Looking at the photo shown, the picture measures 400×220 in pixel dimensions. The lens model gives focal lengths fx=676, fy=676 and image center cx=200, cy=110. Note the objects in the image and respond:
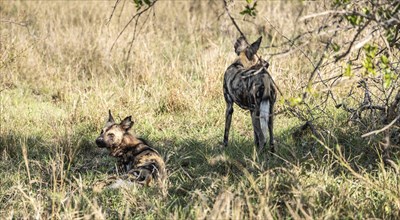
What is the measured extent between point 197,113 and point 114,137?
1590 millimetres

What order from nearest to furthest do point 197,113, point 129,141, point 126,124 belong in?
1. point 129,141
2. point 126,124
3. point 197,113

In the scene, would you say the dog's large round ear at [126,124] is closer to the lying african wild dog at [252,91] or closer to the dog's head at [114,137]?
the dog's head at [114,137]

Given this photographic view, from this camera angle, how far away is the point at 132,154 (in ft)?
18.6

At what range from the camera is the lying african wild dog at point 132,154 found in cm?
514

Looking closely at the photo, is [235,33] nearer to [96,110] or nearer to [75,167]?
[96,110]

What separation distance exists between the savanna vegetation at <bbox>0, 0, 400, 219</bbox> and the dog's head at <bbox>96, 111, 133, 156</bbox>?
0.24 m

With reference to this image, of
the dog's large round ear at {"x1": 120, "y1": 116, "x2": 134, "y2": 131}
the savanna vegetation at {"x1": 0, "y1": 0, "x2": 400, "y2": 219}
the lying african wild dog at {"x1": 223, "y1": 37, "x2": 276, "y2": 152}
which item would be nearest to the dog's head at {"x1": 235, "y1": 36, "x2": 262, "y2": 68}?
the lying african wild dog at {"x1": 223, "y1": 37, "x2": 276, "y2": 152}

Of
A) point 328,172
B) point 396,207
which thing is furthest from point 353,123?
point 396,207

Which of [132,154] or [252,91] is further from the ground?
[252,91]

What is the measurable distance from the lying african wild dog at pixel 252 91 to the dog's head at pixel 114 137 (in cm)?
95

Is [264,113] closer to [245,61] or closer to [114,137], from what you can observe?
[245,61]

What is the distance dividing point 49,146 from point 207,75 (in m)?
2.38

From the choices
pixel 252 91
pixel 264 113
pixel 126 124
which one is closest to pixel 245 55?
pixel 252 91

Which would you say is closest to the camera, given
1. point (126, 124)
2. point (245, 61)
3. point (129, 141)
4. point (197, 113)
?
point (129, 141)
